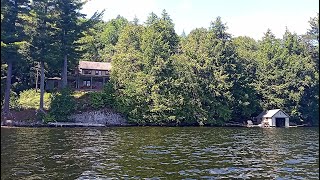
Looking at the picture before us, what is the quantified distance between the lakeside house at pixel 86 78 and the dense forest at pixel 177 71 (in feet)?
8.44

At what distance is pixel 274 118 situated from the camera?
62.4m

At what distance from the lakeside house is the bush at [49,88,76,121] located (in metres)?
12.6

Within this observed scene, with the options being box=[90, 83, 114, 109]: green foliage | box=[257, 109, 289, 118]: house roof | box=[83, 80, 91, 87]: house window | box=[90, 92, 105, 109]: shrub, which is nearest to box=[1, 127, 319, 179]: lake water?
box=[90, 92, 105, 109]: shrub

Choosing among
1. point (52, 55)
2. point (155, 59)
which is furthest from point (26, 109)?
point (155, 59)

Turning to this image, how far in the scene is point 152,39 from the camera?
209ft

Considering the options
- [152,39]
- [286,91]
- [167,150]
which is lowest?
[167,150]

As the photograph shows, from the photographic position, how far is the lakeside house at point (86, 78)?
66.9 m

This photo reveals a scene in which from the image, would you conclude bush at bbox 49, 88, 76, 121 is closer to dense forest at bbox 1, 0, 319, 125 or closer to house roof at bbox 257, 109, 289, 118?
dense forest at bbox 1, 0, 319, 125

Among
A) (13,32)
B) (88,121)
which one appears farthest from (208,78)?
(13,32)

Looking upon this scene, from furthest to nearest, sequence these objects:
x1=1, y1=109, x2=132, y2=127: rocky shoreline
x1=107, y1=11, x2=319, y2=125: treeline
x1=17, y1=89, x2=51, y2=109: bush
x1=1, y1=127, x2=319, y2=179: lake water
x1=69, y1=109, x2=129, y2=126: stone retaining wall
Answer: x1=107, y1=11, x2=319, y2=125: treeline
x1=17, y1=89, x2=51, y2=109: bush
x1=69, y1=109, x2=129, y2=126: stone retaining wall
x1=1, y1=109, x2=132, y2=127: rocky shoreline
x1=1, y1=127, x2=319, y2=179: lake water

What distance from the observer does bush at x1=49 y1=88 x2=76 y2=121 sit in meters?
51.5

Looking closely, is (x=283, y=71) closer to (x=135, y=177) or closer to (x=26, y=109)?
(x=26, y=109)

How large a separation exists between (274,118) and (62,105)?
37196 millimetres

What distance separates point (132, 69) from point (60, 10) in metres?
15.7
